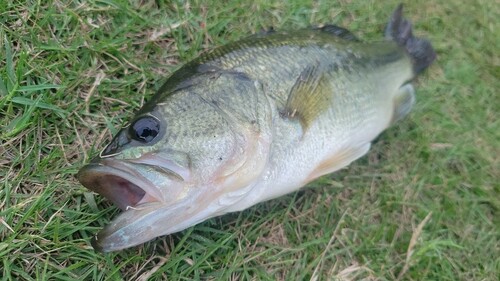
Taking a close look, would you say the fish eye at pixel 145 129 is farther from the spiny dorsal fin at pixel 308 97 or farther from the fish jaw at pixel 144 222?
the spiny dorsal fin at pixel 308 97

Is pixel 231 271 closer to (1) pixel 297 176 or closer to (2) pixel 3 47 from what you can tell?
(1) pixel 297 176

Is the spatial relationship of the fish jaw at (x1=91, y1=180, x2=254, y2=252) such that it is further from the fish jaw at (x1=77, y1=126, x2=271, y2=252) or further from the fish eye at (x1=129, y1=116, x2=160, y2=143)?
the fish eye at (x1=129, y1=116, x2=160, y2=143)

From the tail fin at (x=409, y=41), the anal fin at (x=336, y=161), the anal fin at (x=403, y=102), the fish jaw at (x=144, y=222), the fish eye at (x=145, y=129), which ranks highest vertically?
the fish eye at (x=145, y=129)

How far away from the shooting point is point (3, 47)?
2752 millimetres

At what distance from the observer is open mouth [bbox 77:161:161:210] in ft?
6.62

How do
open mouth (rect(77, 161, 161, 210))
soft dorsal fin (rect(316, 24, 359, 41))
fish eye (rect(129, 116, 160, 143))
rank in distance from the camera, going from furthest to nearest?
soft dorsal fin (rect(316, 24, 359, 41)), fish eye (rect(129, 116, 160, 143)), open mouth (rect(77, 161, 161, 210))

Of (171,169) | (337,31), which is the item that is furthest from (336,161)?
(171,169)

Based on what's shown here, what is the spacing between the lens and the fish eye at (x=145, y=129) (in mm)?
2143

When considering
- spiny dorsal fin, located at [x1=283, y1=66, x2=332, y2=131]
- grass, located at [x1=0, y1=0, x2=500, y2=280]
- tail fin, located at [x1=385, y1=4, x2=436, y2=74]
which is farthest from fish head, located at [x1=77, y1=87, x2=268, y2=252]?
tail fin, located at [x1=385, y1=4, x2=436, y2=74]

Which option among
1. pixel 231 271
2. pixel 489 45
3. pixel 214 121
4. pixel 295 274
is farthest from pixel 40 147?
pixel 489 45

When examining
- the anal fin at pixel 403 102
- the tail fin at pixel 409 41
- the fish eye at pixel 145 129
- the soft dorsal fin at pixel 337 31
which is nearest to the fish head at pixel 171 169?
the fish eye at pixel 145 129

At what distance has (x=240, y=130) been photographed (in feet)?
7.64

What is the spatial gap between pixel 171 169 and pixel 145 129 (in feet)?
0.70

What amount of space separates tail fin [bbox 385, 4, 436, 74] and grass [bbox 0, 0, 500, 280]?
242 millimetres
